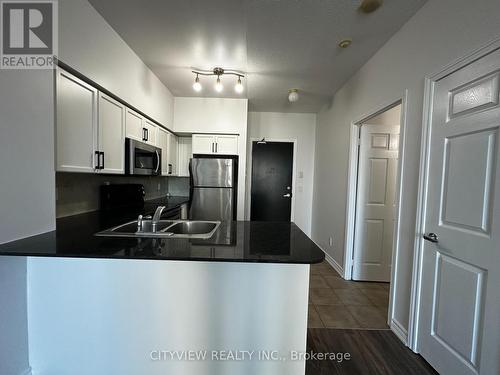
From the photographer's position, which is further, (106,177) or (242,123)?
(242,123)

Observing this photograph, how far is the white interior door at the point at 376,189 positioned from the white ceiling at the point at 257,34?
85 cm

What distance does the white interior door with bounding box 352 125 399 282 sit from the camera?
113 inches

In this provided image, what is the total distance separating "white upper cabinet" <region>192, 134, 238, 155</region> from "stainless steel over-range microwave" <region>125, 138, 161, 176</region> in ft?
2.81

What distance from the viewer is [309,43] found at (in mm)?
2170

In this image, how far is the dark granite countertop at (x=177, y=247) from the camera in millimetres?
1109

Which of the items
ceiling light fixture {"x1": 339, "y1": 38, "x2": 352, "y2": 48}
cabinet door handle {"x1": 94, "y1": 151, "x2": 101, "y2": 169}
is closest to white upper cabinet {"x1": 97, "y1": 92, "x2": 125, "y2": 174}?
cabinet door handle {"x1": 94, "y1": 151, "x2": 101, "y2": 169}

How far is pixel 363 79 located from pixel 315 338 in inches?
103

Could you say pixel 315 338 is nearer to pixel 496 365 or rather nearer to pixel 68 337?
pixel 496 365

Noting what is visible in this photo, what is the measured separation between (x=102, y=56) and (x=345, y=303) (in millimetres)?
3147

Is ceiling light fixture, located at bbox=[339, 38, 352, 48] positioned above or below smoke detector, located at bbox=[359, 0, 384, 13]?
above

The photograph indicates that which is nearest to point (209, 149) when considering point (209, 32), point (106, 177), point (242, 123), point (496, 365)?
point (242, 123)

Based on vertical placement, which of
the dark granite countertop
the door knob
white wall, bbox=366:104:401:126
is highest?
white wall, bbox=366:104:401:126

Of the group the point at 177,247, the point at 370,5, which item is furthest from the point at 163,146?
the point at 370,5

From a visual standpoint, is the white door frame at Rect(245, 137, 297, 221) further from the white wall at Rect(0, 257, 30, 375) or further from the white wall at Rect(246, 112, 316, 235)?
the white wall at Rect(0, 257, 30, 375)
